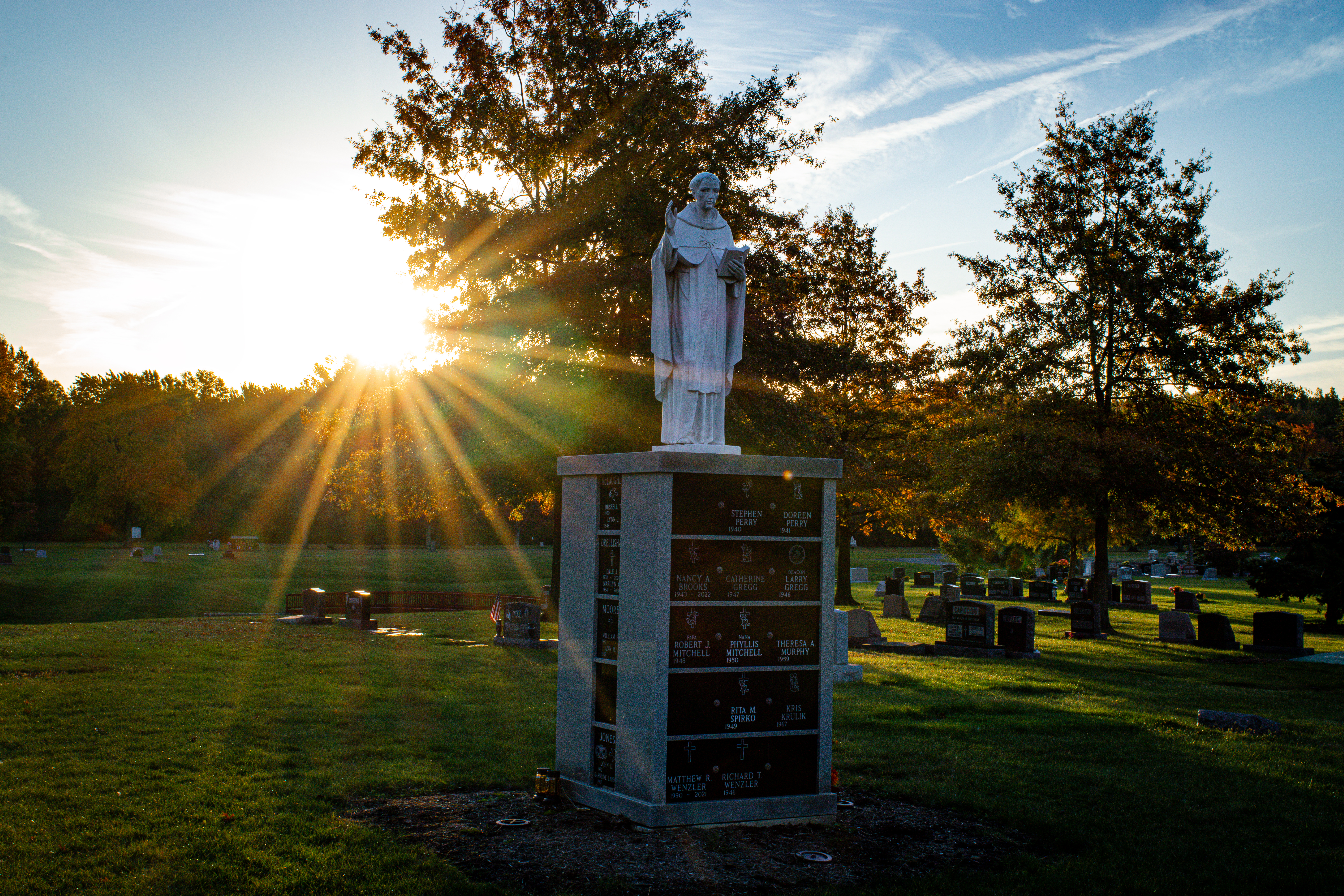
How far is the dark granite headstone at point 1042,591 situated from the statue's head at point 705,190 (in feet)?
108

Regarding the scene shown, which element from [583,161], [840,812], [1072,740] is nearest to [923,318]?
[583,161]

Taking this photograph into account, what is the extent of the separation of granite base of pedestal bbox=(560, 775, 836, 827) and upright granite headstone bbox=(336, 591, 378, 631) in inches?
610

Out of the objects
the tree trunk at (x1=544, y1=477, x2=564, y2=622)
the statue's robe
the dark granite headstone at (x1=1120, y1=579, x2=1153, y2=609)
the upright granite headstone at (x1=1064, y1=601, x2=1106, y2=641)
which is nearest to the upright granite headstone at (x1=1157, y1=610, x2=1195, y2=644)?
the upright granite headstone at (x1=1064, y1=601, x2=1106, y2=641)

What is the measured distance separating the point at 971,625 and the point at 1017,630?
37.1 inches

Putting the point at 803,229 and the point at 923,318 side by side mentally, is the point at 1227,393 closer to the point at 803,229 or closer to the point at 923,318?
the point at 923,318

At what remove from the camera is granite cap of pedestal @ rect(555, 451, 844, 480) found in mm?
6793

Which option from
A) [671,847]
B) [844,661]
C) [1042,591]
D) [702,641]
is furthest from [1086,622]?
[671,847]

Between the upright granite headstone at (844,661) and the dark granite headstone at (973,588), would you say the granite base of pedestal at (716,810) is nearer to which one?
the upright granite headstone at (844,661)

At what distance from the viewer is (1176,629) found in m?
23.2

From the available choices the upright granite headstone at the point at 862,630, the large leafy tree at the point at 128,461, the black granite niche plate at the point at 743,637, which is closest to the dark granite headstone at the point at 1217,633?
the upright granite headstone at the point at 862,630

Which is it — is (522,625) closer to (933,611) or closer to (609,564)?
(609,564)

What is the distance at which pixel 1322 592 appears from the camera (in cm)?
2691

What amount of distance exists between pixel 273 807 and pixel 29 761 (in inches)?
108

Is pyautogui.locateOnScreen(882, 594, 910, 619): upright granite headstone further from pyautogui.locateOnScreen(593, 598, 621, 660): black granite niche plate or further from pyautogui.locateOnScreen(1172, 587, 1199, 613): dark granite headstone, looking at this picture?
pyautogui.locateOnScreen(593, 598, 621, 660): black granite niche plate
